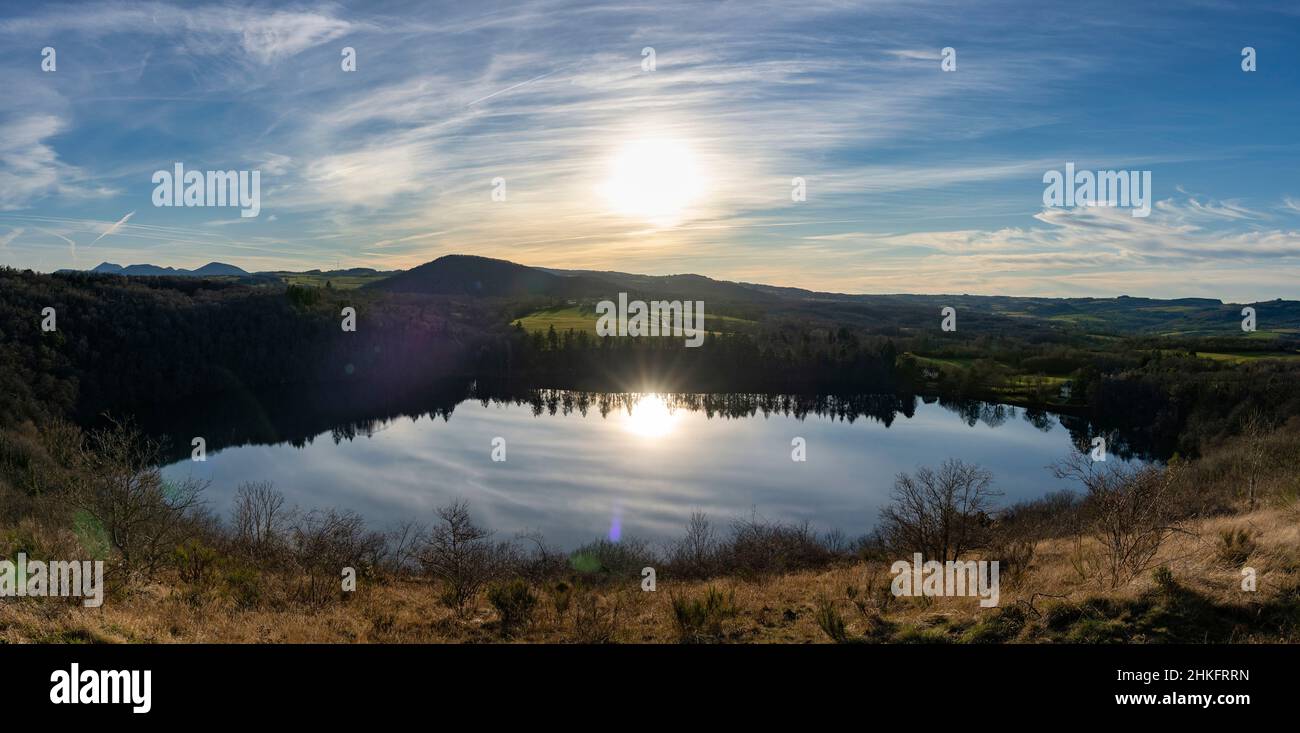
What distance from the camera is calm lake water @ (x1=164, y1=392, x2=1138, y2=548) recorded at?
1816 inches

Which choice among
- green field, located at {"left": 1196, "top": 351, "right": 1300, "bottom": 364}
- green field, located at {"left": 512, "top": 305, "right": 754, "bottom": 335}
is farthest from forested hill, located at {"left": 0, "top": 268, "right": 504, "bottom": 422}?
green field, located at {"left": 1196, "top": 351, "right": 1300, "bottom": 364}

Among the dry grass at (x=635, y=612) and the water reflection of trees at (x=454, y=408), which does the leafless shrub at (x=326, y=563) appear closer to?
the dry grass at (x=635, y=612)

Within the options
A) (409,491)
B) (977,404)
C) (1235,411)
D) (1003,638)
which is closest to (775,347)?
(977,404)

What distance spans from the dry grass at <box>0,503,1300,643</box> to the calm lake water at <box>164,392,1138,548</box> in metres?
23.2

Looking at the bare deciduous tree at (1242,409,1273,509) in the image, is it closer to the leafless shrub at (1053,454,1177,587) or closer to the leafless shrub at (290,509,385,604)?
the leafless shrub at (1053,454,1177,587)

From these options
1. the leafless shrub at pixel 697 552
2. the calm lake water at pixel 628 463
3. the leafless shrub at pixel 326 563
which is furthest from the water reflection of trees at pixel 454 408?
the leafless shrub at pixel 326 563

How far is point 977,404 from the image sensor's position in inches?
3511

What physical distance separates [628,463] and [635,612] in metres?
43.6

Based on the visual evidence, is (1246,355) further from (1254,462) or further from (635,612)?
(635,612)

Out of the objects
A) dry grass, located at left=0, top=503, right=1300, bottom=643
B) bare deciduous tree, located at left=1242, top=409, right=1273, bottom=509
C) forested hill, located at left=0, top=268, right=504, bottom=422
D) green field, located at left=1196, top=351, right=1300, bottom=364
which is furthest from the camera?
green field, located at left=1196, top=351, right=1300, bottom=364

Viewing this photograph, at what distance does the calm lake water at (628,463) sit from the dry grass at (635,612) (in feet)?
76.2

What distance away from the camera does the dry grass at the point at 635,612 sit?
36.2 ft

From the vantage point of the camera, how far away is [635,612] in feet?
53.3

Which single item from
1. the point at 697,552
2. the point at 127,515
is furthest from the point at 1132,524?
the point at 127,515
